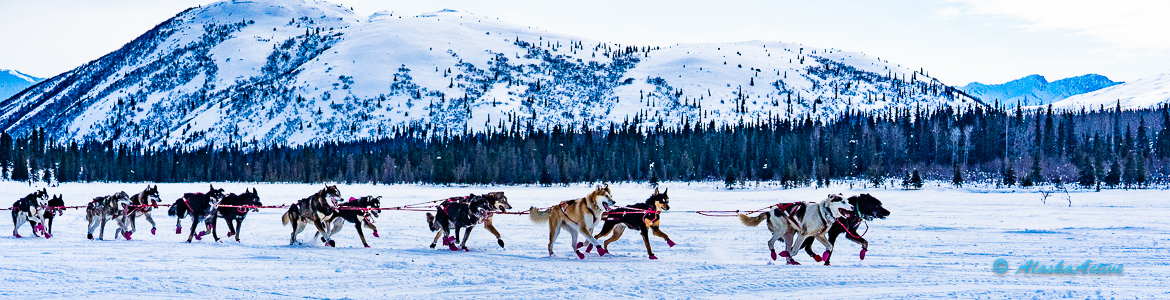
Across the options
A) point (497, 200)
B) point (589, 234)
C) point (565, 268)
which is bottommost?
point (565, 268)

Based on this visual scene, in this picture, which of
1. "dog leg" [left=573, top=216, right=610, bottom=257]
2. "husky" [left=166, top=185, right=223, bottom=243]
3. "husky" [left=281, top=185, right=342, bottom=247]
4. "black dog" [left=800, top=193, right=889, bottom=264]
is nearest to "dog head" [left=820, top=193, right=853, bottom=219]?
"black dog" [left=800, top=193, right=889, bottom=264]

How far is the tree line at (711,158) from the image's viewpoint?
9088 centimetres

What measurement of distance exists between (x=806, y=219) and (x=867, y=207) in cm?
98

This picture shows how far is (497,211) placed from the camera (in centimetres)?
1516

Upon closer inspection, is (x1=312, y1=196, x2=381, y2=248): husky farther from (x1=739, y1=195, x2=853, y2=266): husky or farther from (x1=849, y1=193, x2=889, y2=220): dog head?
(x1=849, y1=193, x2=889, y2=220): dog head

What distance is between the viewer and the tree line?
9088cm

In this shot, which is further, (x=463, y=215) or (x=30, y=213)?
(x=30, y=213)

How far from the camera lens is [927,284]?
1008 centimetres

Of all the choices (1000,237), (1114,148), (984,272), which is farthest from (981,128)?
(984,272)

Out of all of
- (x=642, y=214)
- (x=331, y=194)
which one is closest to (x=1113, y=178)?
(x=642, y=214)

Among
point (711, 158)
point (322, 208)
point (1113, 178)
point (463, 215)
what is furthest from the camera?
point (711, 158)
